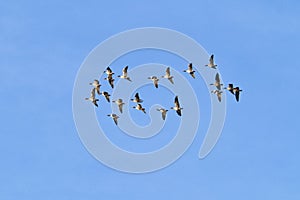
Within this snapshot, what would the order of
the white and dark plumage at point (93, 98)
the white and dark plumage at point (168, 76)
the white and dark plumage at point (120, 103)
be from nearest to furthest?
the white and dark plumage at point (93, 98), the white and dark plumage at point (168, 76), the white and dark plumage at point (120, 103)

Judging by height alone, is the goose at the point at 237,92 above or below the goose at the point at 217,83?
below

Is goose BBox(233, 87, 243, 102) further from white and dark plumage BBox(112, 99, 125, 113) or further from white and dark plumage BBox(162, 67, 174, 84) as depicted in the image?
white and dark plumage BBox(112, 99, 125, 113)

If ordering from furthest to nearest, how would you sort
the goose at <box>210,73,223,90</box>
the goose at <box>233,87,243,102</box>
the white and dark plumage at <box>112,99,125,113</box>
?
the white and dark plumage at <box>112,99,125,113</box> < the goose at <box>210,73,223,90</box> < the goose at <box>233,87,243,102</box>

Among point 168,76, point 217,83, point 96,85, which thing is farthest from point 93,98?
point 217,83

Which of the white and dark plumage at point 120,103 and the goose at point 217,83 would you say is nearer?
the goose at point 217,83

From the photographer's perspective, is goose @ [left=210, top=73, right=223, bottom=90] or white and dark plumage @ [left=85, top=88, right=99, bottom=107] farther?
goose @ [left=210, top=73, right=223, bottom=90]

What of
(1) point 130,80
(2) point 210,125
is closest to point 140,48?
(1) point 130,80

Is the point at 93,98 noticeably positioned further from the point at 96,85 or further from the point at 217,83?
the point at 217,83

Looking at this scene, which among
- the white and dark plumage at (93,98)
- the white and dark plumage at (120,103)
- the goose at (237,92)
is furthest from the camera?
the white and dark plumage at (120,103)

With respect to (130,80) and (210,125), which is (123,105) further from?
(210,125)

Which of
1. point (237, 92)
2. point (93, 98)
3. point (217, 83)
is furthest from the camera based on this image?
point (217, 83)

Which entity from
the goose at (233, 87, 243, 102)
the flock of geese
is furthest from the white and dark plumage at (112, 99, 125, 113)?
the goose at (233, 87, 243, 102)

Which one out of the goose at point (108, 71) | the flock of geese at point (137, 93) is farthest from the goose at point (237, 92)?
the goose at point (108, 71)

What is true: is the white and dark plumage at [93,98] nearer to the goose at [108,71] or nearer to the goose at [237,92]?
the goose at [108,71]
